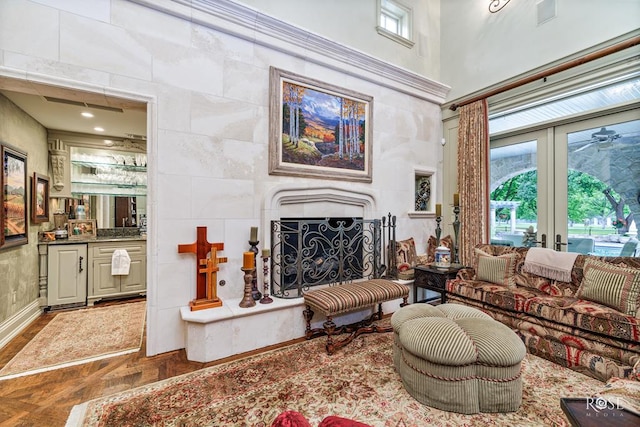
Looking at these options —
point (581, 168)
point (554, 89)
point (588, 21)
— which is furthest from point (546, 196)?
point (588, 21)

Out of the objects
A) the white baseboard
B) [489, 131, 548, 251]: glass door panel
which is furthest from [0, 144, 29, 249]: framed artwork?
[489, 131, 548, 251]: glass door panel

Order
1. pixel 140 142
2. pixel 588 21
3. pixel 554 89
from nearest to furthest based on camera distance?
pixel 588 21 < pixel 554 89 < pixel 140 142

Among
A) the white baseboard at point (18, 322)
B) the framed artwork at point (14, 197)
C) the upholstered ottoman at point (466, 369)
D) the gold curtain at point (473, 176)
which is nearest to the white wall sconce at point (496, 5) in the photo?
the gold curtain at point (473, 176)

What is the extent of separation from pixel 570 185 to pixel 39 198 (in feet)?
20.3

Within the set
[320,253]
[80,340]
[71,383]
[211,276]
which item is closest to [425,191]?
[320,253]

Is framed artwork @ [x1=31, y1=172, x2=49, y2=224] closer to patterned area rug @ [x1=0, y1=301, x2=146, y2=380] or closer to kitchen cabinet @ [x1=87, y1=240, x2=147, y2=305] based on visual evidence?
kitchen cabinet @ [x1=87, y1=240, x2=147, y2=305]

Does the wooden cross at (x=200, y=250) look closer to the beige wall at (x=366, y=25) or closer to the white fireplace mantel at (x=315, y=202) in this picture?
the white fireplace mantel at (x=315, y=202)

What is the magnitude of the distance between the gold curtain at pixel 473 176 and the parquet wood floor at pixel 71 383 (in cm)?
292

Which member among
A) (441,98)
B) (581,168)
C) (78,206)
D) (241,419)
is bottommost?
(241,419)

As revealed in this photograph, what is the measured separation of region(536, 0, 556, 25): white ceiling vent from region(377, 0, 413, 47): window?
1438mm

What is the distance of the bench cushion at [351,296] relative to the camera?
2348 mm

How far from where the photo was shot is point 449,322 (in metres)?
1.83

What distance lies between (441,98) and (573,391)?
371cm

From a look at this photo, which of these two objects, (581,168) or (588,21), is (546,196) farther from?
(588,21)
